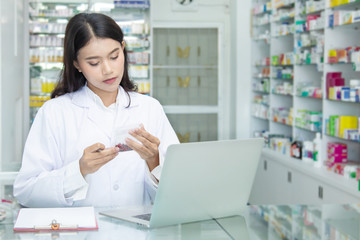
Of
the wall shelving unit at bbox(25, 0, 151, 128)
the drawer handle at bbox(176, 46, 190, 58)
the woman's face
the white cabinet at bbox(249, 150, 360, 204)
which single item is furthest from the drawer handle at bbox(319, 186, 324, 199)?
the drawer handle at bbox(176, 46, 190, 58)

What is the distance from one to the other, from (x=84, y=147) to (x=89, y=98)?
8.8 inches

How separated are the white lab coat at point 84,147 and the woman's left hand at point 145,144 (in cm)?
8

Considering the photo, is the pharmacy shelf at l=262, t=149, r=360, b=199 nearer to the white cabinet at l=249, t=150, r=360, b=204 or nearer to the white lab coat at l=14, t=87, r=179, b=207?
the white cabinet at l=249, t=150, r=360, b=204

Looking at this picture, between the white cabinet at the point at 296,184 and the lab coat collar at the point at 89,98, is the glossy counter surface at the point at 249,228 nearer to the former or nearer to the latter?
the lab coat collar at the point at 89,98

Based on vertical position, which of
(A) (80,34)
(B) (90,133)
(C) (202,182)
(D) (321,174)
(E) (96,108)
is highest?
(A) (80,34)

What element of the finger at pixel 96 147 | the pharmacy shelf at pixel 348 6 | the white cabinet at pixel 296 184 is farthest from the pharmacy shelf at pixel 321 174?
the finger at pixel 96 147

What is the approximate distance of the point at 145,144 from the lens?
2137mm

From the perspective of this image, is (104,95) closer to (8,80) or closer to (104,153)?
(104,153)

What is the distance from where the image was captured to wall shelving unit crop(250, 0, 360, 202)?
520 centimetres

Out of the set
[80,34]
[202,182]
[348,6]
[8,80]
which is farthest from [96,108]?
[348,6]

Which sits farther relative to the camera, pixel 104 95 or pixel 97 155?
pixel 104 95

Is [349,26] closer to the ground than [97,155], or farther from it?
farther from it

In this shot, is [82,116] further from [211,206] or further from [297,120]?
[297,120]

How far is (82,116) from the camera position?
7.94 ft
